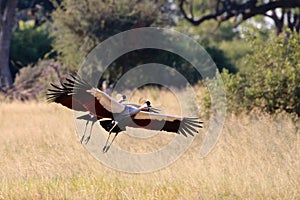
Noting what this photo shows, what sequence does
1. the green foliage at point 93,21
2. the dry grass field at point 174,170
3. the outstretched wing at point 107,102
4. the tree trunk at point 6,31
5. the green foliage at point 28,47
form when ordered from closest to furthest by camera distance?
the dry grass field at point 174,170
the outstretched wing at point 107,102
the green foliage at point 93,21
the tree trunk at point 6,31
the green foliage at point 28,47

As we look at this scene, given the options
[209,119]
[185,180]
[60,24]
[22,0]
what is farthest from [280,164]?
[22,0]

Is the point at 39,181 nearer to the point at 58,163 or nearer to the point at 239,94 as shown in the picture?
the point at 58,163

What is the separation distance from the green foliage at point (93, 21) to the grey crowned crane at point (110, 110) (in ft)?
45.2

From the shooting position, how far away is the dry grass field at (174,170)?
7078 millimetres

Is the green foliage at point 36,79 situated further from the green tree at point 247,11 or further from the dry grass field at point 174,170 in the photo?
the dry grass field at point 174,170

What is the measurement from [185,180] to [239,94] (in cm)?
582

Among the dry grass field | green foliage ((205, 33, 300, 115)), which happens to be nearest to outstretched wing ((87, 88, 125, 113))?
the dry grass field

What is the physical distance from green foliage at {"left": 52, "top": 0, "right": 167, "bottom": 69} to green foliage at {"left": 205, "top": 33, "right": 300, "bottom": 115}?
902 cm

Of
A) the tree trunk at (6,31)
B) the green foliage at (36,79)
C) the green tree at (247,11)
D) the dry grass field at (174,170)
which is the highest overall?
the green tree at (247,11)

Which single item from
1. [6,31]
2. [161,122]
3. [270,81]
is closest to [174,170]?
[161,122]

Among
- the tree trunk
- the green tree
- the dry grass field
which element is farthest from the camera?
the tree trunk

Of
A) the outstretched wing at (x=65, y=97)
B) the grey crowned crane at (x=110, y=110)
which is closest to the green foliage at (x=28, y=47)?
the outstretched wing at (x=65, y=97)

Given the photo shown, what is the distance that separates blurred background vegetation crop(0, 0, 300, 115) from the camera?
12797mm

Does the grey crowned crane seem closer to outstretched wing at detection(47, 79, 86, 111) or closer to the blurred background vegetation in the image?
outstretched wing at detection(47, 79, 86, 111)
